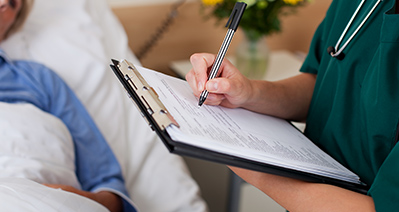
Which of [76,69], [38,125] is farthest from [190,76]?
[76,69]

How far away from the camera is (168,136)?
1.80ft

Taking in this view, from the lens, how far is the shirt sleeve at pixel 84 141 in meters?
1.18

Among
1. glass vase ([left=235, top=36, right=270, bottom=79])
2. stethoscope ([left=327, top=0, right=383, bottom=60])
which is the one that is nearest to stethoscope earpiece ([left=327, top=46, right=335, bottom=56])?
stethoscope ([left=327, top=0, right=383, bottom=60])

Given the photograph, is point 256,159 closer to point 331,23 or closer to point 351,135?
point 351,135

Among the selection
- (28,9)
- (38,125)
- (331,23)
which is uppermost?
(331,23)

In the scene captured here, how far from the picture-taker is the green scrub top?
654 mm

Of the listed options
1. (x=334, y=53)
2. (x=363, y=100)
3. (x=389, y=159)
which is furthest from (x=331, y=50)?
(x=389, y=159)

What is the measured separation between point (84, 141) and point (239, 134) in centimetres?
69

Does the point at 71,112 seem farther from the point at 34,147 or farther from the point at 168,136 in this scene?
the point at 168,136

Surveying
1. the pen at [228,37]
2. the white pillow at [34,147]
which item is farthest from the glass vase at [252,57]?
the pen at [228,37]

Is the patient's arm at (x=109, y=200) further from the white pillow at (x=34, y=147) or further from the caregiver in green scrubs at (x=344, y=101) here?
the caregiver in green scrubs at (x=344, y=101)

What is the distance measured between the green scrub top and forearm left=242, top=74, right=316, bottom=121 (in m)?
0.04

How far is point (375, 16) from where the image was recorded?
0.72 metres

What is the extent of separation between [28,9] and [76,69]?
230 millimetres
